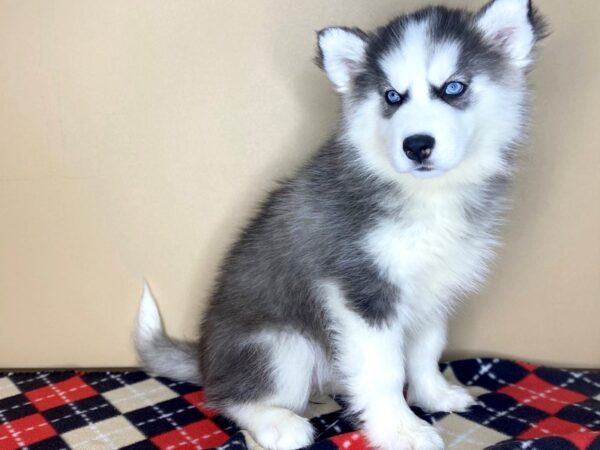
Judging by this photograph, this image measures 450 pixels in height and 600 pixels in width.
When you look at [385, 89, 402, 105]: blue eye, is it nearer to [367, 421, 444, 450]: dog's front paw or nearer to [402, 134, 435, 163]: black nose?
[402, 134, 435, 163]: black nose

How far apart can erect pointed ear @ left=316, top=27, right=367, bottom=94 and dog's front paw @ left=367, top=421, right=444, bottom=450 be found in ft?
3.54

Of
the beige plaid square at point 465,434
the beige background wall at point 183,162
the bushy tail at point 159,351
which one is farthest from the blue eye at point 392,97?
the bushy tail at point 159,351

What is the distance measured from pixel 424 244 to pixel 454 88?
46 centimetres

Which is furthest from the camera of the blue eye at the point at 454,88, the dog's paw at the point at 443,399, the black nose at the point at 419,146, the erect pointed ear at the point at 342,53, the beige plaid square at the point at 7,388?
the beige plaid square at the point at 7,388

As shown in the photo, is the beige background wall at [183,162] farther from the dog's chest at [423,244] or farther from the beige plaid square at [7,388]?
the dog's chest at [423,244]

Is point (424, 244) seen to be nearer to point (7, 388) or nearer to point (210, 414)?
point (210, 414)

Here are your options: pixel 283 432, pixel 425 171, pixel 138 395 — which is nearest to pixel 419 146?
pixel 425 171

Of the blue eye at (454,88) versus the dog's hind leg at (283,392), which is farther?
the dog's hind leg at (283,392)

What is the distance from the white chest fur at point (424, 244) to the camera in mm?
1812

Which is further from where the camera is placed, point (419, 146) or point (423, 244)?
point (423, 244)

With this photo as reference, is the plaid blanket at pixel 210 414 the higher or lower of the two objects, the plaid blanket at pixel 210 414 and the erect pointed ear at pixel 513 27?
the lower

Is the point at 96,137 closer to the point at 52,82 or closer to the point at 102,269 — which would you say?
the point at 52,82

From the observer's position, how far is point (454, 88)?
174cm

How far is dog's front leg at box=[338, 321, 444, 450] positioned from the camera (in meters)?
1.82
